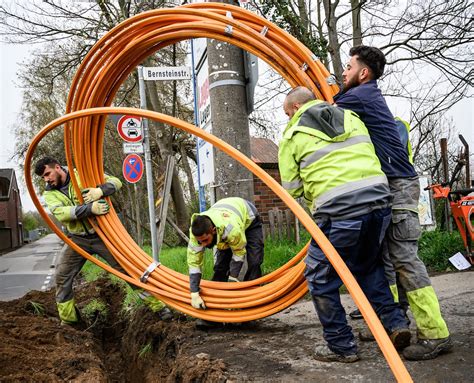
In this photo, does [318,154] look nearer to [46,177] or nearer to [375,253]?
[375,253]

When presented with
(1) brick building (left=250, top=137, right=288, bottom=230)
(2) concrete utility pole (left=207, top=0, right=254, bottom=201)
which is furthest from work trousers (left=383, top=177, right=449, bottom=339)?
(1) brick building (left=250, top=137, right=288, bottom=230)

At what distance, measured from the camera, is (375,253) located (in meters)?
3.05

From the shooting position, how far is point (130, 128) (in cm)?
688

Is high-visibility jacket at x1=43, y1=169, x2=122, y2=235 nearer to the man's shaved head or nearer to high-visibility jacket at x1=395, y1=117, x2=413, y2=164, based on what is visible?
the man's shaved head

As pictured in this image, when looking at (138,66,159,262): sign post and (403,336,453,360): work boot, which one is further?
(138,66,159,262): sign post

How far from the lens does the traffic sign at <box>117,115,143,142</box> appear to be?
679 centimetres

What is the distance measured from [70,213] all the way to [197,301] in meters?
1.73

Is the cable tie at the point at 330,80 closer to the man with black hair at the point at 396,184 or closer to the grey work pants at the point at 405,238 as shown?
the man with black hair at the point at 396,184

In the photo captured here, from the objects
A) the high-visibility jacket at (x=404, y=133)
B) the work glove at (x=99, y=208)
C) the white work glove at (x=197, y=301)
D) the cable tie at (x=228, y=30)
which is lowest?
the white work glove at (x=197, y=301)

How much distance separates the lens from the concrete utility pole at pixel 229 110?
14.8ft

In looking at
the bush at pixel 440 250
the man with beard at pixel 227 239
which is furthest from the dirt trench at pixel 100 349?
the bush at pixel 440 250

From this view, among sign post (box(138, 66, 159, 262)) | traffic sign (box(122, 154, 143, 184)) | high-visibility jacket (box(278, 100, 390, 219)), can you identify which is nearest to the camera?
high-visibility jacket (box(278, 100, 390, 219))

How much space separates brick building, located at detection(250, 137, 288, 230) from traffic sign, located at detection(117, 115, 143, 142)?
13.0 feet

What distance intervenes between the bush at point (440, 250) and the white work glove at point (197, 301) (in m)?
4.06
